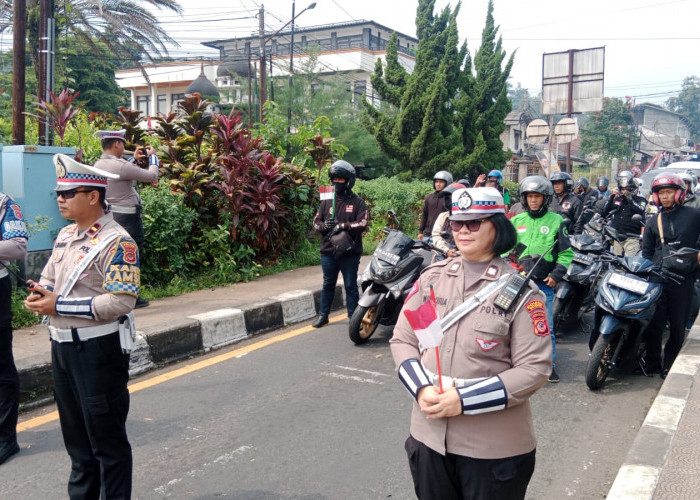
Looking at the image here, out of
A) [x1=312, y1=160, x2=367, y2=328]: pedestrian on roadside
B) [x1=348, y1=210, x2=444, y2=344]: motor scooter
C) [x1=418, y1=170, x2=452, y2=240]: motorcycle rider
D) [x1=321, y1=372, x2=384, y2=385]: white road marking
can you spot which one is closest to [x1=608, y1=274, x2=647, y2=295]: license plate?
[x1=348, y1=210, x2=444, y2=344]: motor scooter

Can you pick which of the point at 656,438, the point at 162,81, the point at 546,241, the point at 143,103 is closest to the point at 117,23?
the point at 546,241

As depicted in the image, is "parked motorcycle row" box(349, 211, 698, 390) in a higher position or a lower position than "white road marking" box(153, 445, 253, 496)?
higher

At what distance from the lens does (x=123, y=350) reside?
2.99 m

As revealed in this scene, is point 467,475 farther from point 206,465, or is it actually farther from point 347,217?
point 347,217

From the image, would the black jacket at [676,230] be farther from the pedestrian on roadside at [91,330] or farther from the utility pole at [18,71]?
the utility pole at [18,71]

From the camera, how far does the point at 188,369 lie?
5.48 metres

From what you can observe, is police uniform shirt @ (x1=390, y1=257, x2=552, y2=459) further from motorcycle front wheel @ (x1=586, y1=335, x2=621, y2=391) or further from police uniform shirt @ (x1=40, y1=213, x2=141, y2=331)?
motorcycle front wheel @ (x1=586, y1=335, x2=621, y2=391)

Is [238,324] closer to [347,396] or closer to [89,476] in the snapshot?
[347,396]

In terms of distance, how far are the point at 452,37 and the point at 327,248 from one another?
15960 mm

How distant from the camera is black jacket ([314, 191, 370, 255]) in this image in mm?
6660

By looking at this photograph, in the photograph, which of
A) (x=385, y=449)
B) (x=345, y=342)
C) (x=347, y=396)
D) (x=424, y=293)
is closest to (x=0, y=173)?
(x=345, y=342)

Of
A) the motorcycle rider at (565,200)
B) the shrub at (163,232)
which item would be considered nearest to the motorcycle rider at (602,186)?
the motorcycle rider at (565,200)

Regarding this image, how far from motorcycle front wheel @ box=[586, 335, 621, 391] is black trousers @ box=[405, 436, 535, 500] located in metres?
3.14

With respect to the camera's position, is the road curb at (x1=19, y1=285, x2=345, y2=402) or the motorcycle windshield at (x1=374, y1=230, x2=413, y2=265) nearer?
the road curb at (x1=19, y1=285, x2=345, y2=402)
